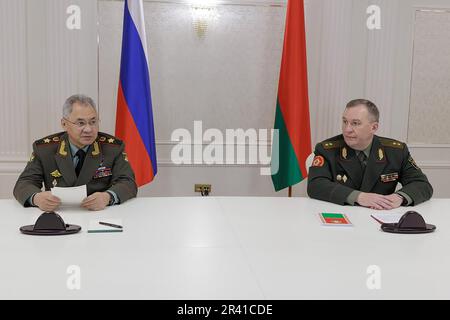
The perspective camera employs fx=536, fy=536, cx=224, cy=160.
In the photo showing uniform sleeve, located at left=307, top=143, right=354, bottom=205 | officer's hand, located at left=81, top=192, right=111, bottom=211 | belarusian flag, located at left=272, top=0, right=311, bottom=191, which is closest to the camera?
officer's hand, located at left=81, top=192, right=111, bottom=211

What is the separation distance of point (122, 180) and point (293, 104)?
73.3 inches

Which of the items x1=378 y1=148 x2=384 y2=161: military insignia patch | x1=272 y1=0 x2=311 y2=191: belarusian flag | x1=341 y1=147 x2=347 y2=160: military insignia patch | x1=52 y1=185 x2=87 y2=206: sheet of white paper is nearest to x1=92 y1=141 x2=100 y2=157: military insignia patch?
x1=52 y1=185 x2=87 y2=206: sheet of white paper

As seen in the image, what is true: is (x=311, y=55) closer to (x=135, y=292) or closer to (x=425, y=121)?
(x=425, y=121)

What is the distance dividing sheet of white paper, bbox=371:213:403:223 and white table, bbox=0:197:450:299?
0.15 feet

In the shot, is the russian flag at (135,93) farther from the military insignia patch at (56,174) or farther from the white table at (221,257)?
the white table at (221,257)

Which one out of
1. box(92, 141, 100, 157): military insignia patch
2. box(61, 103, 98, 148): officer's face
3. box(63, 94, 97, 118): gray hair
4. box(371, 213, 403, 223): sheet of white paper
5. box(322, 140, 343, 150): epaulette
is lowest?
box(371, 213, 403, 223): sheet of white paper

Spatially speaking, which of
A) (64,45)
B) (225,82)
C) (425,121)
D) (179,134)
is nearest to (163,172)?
(179,134)

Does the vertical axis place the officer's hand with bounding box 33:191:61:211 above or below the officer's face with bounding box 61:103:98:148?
below

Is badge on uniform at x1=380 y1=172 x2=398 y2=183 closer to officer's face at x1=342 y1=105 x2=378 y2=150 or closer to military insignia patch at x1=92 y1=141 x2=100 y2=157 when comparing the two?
officer's face at x1=342 y1=105 x2=378 y2=150

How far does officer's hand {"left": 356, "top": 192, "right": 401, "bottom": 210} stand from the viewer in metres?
2.78

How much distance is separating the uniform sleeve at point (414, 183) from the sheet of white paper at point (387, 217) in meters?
0.41

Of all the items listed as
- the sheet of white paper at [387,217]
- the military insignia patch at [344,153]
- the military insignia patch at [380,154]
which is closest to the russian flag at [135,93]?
the military insignia patch at [344,153]

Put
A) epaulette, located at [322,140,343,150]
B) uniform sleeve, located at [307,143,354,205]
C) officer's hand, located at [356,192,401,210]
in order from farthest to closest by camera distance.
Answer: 1. epaulette, located at [322,140,343,150]
2. uniform sleeve, located at [307,143,354,205]
3. officer's hand, located at [356,192,401,210]

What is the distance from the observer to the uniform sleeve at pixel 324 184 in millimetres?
2885
